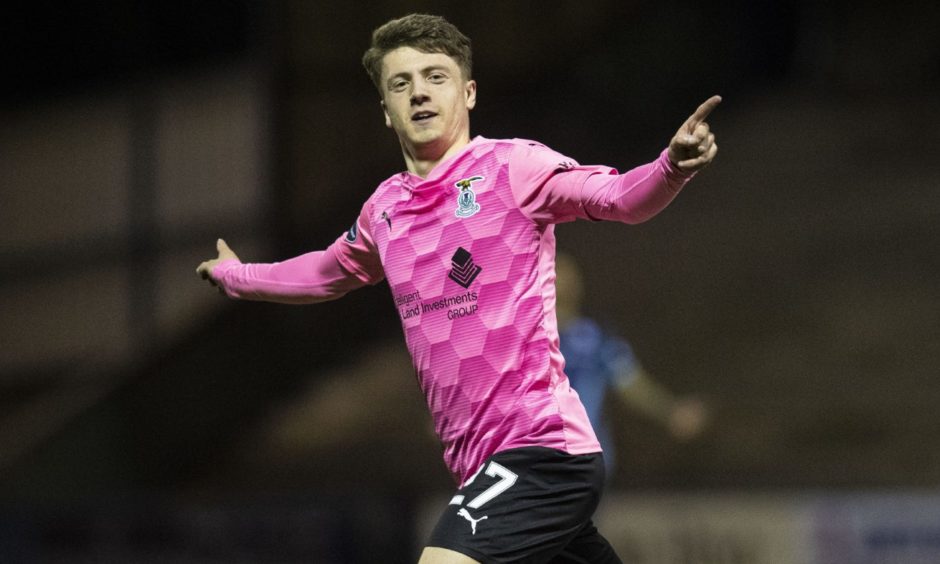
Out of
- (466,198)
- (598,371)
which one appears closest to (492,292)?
(466,198)

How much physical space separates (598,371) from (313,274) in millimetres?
3188

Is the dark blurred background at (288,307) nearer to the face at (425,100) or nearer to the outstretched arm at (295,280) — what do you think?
the outstretched arm at (295,280)

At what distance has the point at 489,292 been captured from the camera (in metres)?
3.59

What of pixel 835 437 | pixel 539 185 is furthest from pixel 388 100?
pixel 835 437

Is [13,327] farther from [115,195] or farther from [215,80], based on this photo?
[215,80]

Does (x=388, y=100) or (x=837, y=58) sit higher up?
(x=837, y=58)

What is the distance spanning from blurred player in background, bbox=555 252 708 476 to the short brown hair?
2981 mm

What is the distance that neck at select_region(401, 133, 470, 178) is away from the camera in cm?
380

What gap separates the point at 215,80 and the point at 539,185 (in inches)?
274

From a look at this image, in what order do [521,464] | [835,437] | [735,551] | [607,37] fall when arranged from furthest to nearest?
[607,37] → [835,437] → [735,551] → [521,464]

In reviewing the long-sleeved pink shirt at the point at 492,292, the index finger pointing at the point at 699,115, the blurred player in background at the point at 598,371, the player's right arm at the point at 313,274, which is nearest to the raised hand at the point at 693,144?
the index finger pointing at the point at 699,115

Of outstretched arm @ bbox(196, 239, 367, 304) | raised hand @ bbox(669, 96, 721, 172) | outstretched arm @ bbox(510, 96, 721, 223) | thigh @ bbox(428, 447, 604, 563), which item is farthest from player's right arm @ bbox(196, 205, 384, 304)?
raised hand @ bbox(669, 96, 721, 172)

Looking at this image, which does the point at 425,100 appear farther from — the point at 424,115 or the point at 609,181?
the point at 609,181

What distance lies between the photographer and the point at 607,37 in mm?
12016
